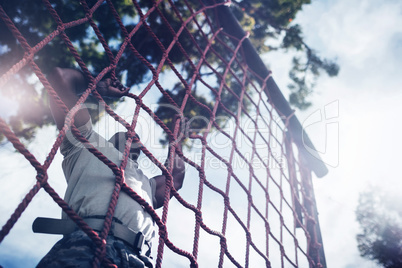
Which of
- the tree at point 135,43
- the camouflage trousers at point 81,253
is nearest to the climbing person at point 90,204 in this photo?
the camouflage trousers at point 81,253

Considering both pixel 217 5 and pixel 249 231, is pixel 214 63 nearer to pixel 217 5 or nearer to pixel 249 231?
pixel 217 5

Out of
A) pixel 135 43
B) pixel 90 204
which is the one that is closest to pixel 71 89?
pixel 90 204

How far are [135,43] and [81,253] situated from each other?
3.82 meters

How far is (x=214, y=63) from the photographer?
5.05 m

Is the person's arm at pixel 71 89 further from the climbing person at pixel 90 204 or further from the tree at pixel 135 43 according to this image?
the tree at pixel 135 43

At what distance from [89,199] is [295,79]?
5.56m

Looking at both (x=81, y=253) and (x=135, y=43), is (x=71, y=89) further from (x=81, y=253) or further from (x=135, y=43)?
(x=135, y=43)

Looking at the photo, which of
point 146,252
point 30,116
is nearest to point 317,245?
point 146,252

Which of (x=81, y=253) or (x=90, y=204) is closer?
(x=81, y=253)

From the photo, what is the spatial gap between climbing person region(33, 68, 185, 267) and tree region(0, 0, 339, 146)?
1.69 m

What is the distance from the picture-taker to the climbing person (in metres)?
0.73

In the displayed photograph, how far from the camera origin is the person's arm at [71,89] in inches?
38.1

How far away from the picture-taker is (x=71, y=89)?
3.27 ft

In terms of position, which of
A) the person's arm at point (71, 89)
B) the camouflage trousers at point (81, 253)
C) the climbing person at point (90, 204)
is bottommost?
the camouflage trousers at point (81, 253)
